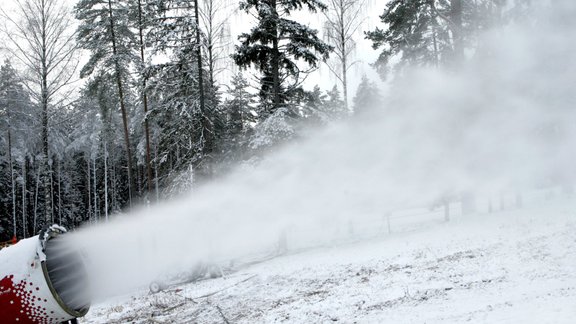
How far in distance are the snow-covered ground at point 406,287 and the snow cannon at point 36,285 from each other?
3.09 m

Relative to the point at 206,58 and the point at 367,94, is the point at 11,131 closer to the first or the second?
the point at 206,58

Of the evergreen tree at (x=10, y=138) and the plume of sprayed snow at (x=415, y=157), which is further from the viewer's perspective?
the evergreen tree at (x=10, y=138)

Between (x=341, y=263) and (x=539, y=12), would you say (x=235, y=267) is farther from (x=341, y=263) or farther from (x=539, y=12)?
(x=539, y=12)

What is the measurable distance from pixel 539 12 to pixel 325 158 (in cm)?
983

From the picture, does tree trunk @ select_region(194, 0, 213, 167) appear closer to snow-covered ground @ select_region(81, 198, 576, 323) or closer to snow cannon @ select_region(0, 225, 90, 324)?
snow-covered ground @ select_region(81, 198, 576, 323)

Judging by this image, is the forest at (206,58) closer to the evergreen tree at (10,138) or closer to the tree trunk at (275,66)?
the tree trunk at (275,66)

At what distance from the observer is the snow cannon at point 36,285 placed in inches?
191

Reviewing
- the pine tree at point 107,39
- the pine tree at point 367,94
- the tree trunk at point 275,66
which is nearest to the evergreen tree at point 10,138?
the pine tree at point 107,39

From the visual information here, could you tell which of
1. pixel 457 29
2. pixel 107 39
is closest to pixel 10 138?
pixel 107 39

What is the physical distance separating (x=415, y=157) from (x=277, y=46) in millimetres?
7581

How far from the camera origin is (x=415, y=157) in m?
16.5

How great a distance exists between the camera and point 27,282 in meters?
4.84

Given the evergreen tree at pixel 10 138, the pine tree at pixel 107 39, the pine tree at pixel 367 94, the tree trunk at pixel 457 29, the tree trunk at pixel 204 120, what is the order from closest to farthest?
1. the tree trunk at pixel 204 120
2. the tree trunk at pixel 457 29
3. the pine tree at pixel 107 39
4. the evergreen tree at pixel 10 138
5. the pine tree at pixel 367 94

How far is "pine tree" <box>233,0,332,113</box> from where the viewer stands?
50.0ft
